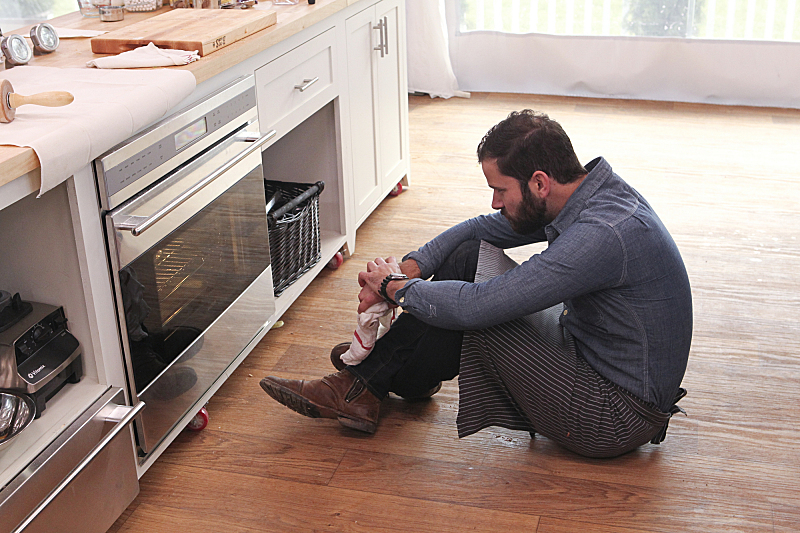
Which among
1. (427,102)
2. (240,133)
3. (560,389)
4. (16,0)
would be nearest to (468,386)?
(560,389)

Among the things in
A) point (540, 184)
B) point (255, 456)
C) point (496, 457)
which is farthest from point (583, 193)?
point (255, 456)

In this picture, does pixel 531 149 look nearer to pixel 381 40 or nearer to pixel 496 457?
pixel 496 457

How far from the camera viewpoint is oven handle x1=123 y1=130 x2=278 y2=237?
1.45m

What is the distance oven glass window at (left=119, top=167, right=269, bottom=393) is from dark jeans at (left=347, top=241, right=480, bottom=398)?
0.37 m

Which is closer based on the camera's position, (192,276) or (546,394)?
(546,394)

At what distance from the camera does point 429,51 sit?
15.7 ft

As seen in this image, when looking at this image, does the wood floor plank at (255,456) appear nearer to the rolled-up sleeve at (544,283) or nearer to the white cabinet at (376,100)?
the rolled-up sleeve at (544,283)

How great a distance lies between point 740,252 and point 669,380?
4.45ft

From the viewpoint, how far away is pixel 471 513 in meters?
1.62

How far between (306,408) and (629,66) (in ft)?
11.6

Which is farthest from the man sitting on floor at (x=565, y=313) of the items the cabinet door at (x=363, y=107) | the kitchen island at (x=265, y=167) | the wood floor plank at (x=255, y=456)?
the cabinet door at (x=363, y=107)

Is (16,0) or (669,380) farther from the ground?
(16,0)

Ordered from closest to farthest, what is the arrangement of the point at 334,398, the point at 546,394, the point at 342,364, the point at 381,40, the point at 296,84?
the point at 546,394 → the point at 334,398 → the point at 342,364 → the point at 296,84 → the point at 381,40

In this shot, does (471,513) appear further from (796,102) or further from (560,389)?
(796,102)
